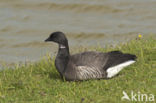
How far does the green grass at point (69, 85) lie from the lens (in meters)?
8.73

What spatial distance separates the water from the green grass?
5.69 metres

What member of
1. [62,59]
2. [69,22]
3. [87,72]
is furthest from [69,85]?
[69,22]

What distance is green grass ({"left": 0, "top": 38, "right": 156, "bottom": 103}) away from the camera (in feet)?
28.7

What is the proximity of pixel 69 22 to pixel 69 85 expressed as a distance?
1173 centimetres

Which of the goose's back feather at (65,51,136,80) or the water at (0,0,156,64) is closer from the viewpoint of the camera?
the goose's back feather at (65,51,136,80)

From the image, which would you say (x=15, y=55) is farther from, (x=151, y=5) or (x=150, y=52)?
(x=151, y=5)

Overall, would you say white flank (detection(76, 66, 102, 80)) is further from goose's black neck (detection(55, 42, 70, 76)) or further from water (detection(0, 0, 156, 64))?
water (detection(0, 0, 156, 64))

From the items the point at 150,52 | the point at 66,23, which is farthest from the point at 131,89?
the point at 66,23

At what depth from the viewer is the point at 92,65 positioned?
10141mm

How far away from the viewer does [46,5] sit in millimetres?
23156

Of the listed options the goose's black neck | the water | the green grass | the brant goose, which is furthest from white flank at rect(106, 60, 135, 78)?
the water

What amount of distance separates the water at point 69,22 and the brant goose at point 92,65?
673cm

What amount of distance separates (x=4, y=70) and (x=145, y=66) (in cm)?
407

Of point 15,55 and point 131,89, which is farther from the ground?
point 131,89
